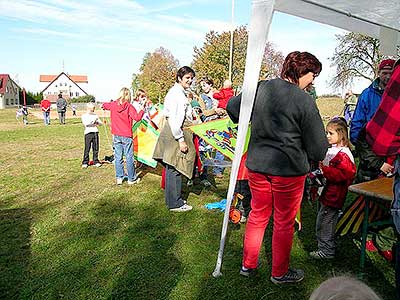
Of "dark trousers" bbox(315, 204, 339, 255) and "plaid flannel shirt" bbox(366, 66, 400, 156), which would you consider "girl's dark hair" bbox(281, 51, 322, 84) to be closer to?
"plaid flannel shirt" bbox(366, 66, 400, 156)

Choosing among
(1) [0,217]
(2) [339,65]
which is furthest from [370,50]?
(1) [0,217]

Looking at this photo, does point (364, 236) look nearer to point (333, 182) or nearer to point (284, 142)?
point (333, 182)

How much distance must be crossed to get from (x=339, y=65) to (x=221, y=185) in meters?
10.2

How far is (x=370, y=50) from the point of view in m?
14.3

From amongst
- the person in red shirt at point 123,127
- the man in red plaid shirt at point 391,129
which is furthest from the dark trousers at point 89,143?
the man in red plaid shirt at point 391,129

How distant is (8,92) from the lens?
72625 mm

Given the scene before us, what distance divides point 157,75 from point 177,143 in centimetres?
3124

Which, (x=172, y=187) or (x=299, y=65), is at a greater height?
(x=299, y=65)

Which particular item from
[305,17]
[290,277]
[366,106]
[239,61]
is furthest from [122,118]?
[239,61]

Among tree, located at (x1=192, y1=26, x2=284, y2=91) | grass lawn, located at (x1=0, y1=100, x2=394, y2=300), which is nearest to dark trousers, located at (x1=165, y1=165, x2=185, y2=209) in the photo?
grass lawn, located at (x1=0, y1=100, x2=394, y2=300)

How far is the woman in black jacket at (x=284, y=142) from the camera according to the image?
2.77 m

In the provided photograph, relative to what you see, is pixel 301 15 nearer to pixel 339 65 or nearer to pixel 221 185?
pixel 221 185

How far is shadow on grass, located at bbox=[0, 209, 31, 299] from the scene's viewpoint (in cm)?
322

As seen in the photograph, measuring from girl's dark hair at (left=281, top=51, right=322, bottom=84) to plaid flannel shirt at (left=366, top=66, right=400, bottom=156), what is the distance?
3.41 feet
